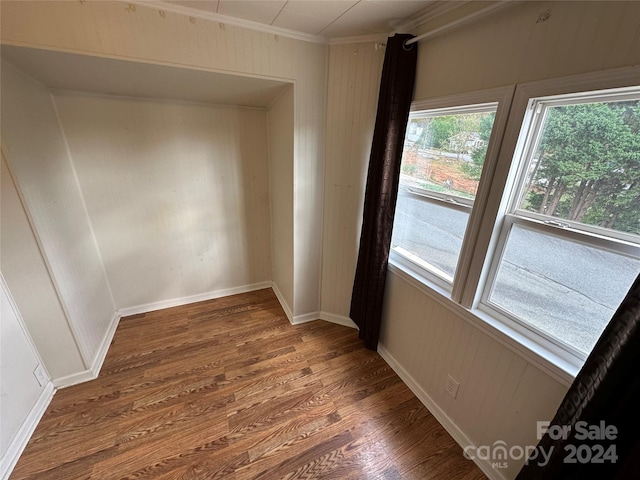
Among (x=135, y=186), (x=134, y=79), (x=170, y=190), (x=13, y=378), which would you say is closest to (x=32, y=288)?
(x=13, y=378)

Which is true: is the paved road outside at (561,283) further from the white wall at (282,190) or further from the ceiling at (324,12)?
the white wall at (282,190)

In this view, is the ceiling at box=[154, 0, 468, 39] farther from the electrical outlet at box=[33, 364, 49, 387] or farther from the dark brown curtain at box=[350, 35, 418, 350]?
the electrical outlet at box=[33, 364, 49, 387]

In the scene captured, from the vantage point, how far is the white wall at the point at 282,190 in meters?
2.06

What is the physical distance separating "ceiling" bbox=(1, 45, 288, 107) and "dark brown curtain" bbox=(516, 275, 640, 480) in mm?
2116

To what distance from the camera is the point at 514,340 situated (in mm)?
1170

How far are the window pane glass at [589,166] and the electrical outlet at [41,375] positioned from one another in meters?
2.92

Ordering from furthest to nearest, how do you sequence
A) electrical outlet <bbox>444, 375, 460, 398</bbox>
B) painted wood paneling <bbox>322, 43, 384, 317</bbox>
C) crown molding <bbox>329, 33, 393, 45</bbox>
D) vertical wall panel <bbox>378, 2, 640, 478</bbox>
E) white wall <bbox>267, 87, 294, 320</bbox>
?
white wall <bbox>267, 87, 294, 320</bbox> < painted wood paneling <bbox>322, 43, 384, 317</bbox> < crown molding <bbox>329, 33, 393, 45</bbox> < electrical outlet <bbox>444, 375, 460, 398</bbox> < vertical wall panel <bbox>378, 2, 640, 478</bbox>

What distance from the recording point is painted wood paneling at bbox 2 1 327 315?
125cm

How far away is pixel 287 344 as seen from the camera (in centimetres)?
219

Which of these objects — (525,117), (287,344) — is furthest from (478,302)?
(287,344)

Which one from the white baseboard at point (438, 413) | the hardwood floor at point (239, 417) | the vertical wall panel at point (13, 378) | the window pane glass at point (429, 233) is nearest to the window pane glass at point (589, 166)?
the window pane glass at point (429, 233)

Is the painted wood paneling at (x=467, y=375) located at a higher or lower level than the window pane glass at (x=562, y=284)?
lower

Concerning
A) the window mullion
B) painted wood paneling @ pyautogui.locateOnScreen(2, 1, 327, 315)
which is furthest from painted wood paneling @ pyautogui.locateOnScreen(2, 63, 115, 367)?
the window mullion

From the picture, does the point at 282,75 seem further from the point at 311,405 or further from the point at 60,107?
the point at 311,405
